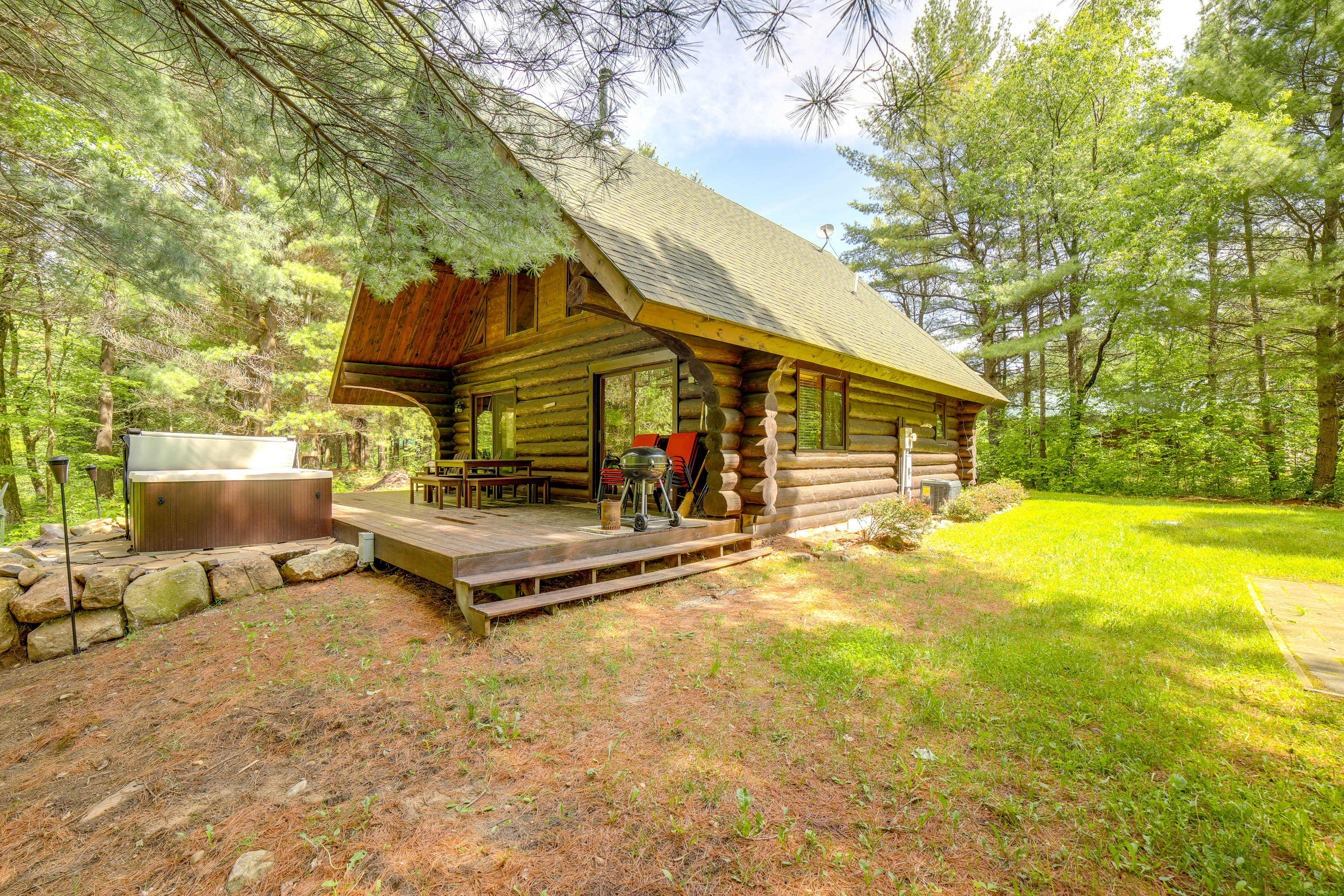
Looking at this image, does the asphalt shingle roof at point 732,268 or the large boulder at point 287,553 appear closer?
the large boulder at point 287,553

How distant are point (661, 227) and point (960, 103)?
15.4ft

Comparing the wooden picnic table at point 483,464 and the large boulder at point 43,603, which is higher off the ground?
the wooden picnic table at point 483,464

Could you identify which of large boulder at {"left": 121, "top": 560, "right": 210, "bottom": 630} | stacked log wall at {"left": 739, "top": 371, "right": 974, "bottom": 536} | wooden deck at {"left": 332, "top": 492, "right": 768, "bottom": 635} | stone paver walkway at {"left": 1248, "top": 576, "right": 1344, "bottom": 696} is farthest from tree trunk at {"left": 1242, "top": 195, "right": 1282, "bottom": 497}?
large boulder at {"left": 121, "top": 560, "right": 210, "bottom": 630}

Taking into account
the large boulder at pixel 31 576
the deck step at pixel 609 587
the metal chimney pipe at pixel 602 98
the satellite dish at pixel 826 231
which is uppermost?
the satellite dish at pixel 826 231

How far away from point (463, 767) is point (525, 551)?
2.07m

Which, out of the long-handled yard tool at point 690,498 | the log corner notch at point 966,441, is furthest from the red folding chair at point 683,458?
the log corner notch at point 966,441

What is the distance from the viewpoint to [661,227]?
7051mm

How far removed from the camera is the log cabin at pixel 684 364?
5648 mm

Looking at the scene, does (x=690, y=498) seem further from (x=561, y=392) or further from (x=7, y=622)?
(x=7, y=622)

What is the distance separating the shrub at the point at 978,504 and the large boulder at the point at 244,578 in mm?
9144

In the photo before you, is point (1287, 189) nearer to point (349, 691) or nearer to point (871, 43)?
point (871, 43)

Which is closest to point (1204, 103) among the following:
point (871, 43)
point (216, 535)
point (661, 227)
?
point (661, 227)

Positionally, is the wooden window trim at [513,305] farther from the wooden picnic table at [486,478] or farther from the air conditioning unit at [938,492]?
the air conditioning unit at [938,492]

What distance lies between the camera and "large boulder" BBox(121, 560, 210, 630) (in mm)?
3957
